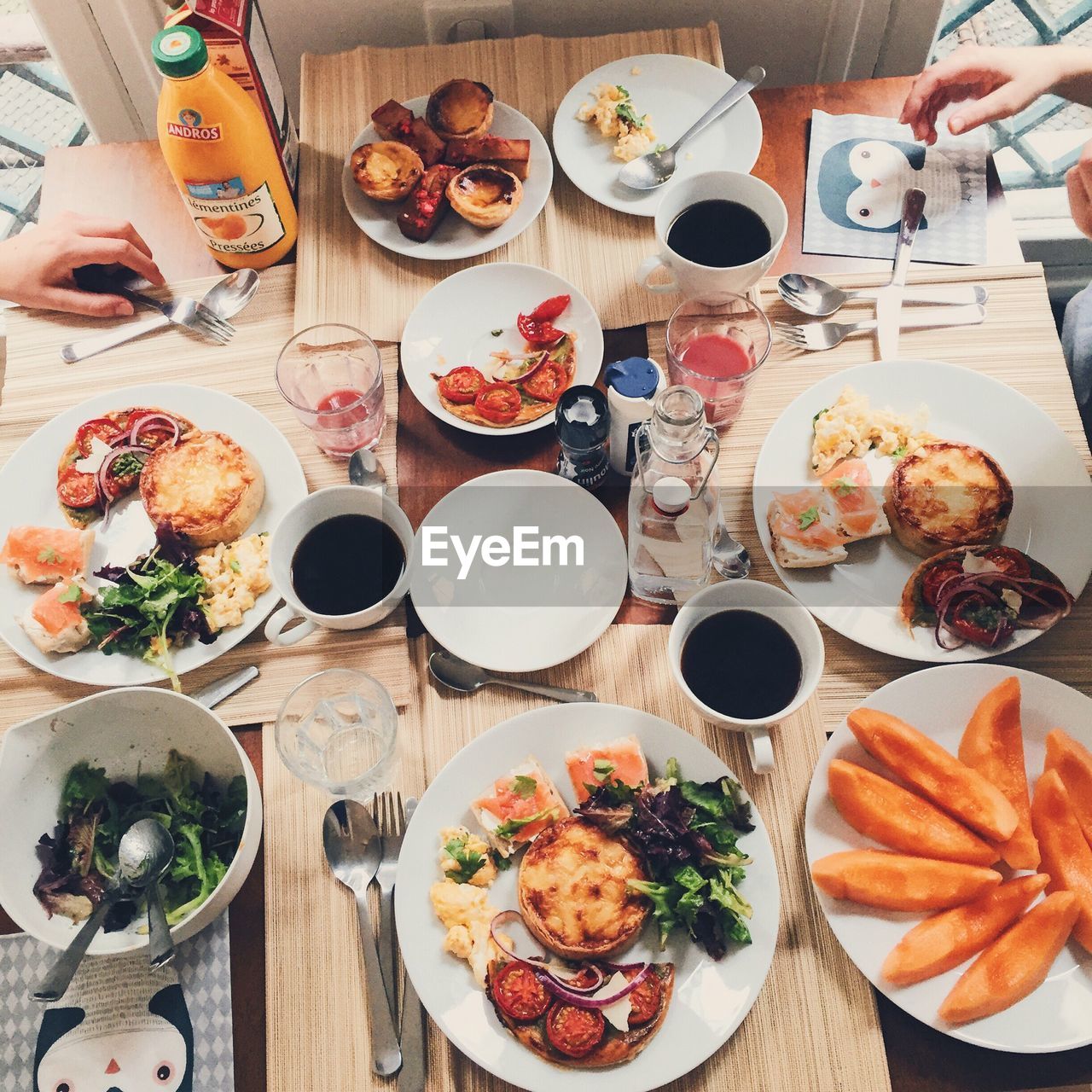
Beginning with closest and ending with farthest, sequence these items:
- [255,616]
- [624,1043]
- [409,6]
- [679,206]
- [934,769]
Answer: [624,1043] < [934,769] < [255,616] < [679,206] < [409,6]

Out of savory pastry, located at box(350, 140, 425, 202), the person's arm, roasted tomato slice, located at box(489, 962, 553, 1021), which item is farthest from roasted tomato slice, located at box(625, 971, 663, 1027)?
the person's arm

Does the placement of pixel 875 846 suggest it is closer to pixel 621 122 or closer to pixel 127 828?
pixel 127 828

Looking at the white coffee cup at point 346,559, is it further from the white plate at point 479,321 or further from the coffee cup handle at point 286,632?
the white plate at point 479,321

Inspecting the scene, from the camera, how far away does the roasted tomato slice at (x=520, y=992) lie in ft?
3.64

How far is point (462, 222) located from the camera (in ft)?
5.43

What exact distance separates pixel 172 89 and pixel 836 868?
147 centimetres

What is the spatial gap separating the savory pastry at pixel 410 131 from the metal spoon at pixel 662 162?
0.34 meters

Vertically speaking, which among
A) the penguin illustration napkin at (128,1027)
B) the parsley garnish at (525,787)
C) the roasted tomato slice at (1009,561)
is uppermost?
the roasted tomato slice at (1009,561)

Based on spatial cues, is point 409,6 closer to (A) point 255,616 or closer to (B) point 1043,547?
(A) point 255,616

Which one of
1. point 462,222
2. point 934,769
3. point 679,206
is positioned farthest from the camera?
point 462,222

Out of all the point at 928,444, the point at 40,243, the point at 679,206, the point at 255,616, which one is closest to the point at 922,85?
the point at 679,206

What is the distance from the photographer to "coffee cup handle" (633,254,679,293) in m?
1.53

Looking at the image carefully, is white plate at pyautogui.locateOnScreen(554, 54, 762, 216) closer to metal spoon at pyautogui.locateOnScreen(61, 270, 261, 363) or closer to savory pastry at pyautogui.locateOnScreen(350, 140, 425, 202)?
savory pastry at pyautogui.locateOnScreen(350, 140, 425, 202)

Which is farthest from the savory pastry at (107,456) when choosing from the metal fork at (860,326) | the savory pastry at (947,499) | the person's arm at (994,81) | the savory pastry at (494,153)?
the person's arm at (994,81)
